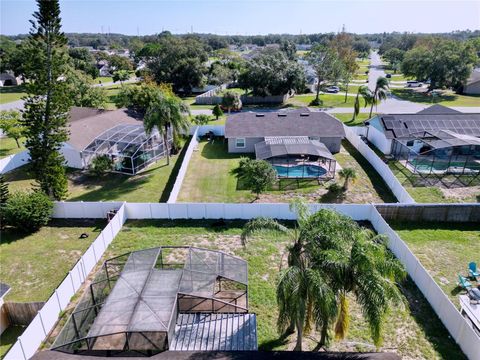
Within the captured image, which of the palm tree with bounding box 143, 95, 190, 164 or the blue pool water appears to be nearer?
the palm tree with bounding box 143, 95, 190, 164

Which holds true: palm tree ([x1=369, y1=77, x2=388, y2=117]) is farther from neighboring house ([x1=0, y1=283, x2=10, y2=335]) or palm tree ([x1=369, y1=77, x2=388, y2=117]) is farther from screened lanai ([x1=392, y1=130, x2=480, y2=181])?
neighboring house ([x1=0, y1=283, x2=10, y2=335])

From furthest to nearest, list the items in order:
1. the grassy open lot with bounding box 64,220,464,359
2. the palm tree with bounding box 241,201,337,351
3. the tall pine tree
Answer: the tall pine tree
the grassy open lot with bounding box 64,220,464,359
the palm tree with bounding box 241,201,337,351

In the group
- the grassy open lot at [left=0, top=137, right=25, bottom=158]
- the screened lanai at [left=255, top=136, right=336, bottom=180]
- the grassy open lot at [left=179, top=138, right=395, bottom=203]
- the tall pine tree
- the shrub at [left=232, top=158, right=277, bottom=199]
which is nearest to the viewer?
the tall pine tree

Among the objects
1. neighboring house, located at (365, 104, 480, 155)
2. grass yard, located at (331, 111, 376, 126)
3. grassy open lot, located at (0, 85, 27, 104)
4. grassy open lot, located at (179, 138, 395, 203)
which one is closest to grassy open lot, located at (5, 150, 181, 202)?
grassy open lot, located at (179, 138, 395, 203)

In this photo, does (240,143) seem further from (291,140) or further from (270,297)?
(270,297)

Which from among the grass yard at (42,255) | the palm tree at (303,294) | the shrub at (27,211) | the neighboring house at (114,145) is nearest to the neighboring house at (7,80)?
the neighboring house at (114,145)

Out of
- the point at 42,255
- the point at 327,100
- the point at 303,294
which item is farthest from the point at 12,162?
the point at 327,100

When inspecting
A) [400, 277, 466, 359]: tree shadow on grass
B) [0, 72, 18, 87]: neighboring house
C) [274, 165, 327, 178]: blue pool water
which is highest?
[0, 72, 18, 87]: neighboring house
